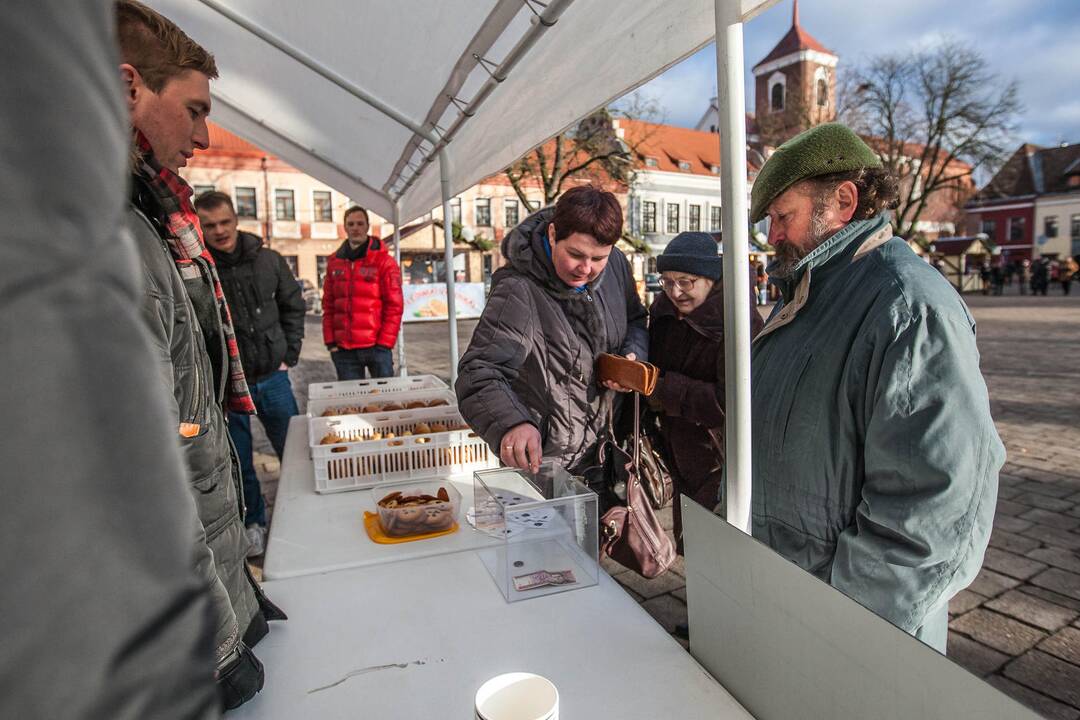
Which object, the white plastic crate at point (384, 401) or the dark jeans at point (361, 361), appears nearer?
the white plastic crate at point (384, 401)

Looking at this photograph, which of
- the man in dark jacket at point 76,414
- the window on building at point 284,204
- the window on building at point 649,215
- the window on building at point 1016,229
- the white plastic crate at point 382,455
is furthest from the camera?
the window on building at point 1016,229

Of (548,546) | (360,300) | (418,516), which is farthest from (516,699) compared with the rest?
(360,300)

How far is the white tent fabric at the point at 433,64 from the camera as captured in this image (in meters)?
1.76

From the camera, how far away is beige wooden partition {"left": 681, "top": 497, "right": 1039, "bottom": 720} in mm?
801

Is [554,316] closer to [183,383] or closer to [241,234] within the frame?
[183,383]

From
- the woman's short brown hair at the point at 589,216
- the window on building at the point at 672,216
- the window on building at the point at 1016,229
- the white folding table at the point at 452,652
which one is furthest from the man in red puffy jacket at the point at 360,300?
the window on building at the point at 1016,229

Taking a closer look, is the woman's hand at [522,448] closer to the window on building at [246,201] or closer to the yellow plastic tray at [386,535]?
the yellow plastic tray at [386,535]

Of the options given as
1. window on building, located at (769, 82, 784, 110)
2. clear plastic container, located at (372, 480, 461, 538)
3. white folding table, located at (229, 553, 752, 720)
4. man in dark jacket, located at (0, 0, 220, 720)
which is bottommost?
white folding table, located at (229, 553, 752, 720)

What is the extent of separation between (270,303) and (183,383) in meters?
3.00

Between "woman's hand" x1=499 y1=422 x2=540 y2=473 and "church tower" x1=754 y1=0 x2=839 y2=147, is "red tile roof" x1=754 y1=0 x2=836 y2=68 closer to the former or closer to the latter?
"church tower" x1=754 y1=0 x2=839 y2=147

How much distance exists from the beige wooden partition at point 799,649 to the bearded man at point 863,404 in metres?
0.30

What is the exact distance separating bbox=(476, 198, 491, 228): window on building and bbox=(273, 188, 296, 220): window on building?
924 centimetres

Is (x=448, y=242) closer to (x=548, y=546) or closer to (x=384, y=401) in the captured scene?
(x=384, y=401)

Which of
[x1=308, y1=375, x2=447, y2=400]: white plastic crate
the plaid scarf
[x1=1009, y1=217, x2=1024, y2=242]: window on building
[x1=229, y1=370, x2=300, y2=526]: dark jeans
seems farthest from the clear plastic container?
[x1=1009, y1=217, x2=1024, y2=242]: window on building
